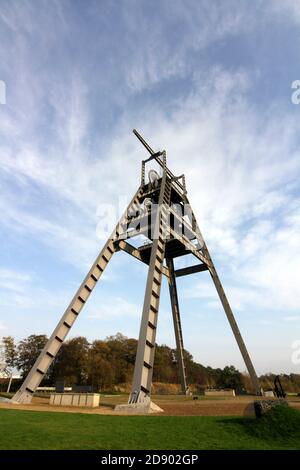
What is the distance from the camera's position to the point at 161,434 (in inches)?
303

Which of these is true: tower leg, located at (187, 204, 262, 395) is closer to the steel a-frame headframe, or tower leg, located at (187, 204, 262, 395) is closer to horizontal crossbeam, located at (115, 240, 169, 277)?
the steel a-frame headframe

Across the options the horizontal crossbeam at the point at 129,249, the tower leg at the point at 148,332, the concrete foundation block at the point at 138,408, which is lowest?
the concrete foundation block at the point at 138,408

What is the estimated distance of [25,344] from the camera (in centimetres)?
5772

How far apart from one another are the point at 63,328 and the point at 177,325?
13.3 metres

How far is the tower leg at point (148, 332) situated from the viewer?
14.6 metres

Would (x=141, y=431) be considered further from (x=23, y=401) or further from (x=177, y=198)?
(x=177, y=198)

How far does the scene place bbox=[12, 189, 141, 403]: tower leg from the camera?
16.6 metres

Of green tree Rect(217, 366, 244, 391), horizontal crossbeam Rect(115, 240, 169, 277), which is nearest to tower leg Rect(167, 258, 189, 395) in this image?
horizontal crossbeam Rect(115, 240, 169, 277)

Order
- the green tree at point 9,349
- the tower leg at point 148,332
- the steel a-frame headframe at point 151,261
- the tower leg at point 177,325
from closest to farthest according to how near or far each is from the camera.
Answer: the tower leg at point 148,332 → the steel a-frame headframe at point 151,261 → the tower leg at point 177,325 → the green tree at point 9,349

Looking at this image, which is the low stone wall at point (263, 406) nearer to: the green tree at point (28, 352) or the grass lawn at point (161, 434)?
the grass lawn at point (161, 434)

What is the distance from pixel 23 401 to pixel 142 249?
45.8ft

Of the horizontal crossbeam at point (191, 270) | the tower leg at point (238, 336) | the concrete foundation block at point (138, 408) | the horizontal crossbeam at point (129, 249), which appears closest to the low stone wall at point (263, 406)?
the concrete foundation block at point (138, 408)
